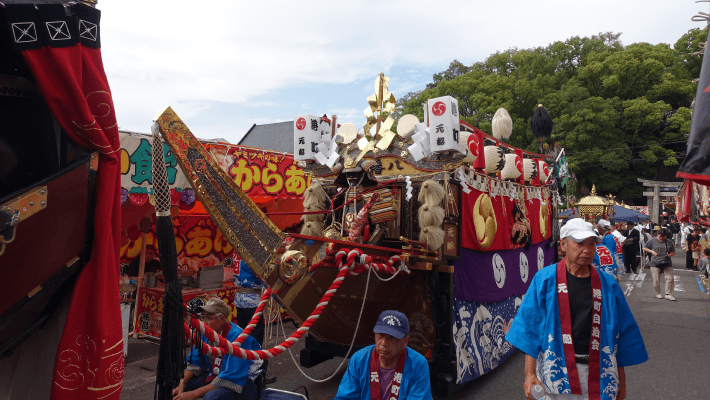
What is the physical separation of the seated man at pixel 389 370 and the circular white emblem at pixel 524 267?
16.0 feet

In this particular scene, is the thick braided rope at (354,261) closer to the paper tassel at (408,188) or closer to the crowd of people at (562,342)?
the crowd of people at (562,342)

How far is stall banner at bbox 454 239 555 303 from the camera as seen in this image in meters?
5.34

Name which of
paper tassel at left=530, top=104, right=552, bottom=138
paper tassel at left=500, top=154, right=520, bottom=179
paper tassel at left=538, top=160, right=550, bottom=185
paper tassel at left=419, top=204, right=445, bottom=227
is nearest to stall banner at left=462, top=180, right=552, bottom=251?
paper tassel at left=500, top=154, right=520, bottom=179

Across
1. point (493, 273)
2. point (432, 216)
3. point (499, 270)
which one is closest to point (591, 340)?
point (432, 216)

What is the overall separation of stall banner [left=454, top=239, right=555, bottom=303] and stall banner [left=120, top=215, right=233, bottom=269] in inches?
201

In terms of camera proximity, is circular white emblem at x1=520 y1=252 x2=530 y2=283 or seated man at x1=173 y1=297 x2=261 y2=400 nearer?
seated man at x1=173 y1=297 x2=261 y2=400

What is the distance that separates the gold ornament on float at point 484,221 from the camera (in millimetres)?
5633

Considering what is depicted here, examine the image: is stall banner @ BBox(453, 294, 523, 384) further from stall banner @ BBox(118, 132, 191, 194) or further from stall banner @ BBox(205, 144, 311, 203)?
stall banner @ BBox(205, 144, 311, 203)

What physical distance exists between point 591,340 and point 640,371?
14.1ft

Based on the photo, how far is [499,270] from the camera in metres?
6.27

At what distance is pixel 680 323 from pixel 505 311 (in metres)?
4.83

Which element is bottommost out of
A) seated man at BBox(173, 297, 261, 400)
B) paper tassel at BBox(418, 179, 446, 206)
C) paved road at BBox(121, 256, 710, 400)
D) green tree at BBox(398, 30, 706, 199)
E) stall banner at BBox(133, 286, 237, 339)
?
paved road at BBox(121, 256, 710, 400)

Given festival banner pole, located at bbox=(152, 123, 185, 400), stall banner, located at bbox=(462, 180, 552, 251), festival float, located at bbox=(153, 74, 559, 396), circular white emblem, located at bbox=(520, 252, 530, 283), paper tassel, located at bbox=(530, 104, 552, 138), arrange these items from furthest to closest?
paper tassel, located at bbox=(530, 104, 552, 138) → circular white emblem, located at bbox=(520, 252, 530, 283) → stall banner, located at bbox=(462, 180, 552, 251) → festival float, located at bbox=(153, 74, 559, 396) → festival banner pole, located at bbox=(152, 123, 185, 400)

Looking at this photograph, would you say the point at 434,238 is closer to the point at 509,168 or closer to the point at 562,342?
the point at 562,342
